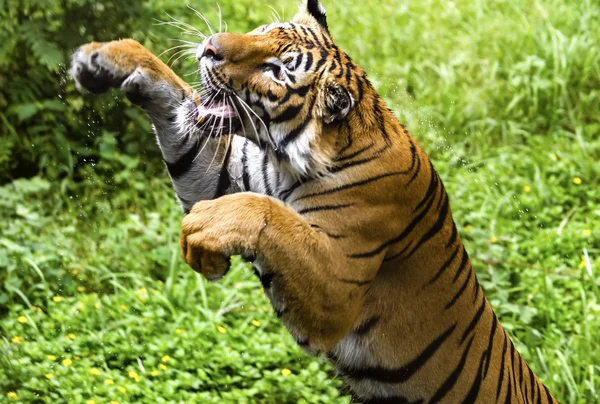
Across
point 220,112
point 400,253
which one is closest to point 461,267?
point 400,253

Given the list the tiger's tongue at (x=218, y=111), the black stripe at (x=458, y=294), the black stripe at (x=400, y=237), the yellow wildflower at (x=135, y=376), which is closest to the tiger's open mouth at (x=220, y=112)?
the tiger's tongue at (x=218, y=111)

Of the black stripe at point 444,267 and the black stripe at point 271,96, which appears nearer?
the black stripe at point 271,96

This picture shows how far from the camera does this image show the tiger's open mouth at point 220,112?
2.38m

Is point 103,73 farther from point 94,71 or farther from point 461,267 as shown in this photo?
point 461,267

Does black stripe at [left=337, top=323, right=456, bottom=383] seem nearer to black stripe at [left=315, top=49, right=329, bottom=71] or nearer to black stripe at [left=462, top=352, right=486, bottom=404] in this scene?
black stripe at [left=462, top=352, right=486, bottom=404]

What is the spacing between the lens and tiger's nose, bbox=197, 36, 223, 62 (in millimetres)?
2330

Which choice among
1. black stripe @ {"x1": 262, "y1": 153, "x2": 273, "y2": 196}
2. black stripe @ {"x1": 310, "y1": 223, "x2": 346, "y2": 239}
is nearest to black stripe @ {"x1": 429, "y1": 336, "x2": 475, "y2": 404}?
black stripe @ {"x1": 310, "y1": 223, "x2": 346, "y2": 239}

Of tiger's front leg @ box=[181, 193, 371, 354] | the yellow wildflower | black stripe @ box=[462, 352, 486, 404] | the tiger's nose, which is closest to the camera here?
tiger's front leg @ box=[181, 193, 371, 354]

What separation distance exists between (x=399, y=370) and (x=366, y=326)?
0.67 feet

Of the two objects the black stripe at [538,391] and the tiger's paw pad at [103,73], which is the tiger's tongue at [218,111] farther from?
the black stripe at [538,391]

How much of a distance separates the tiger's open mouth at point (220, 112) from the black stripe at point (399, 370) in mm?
819

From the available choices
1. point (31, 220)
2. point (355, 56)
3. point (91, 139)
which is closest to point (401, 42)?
point (355, 56)

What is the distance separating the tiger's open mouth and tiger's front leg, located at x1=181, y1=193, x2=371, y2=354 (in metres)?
0.26

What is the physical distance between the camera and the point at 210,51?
234 centimetres
